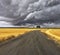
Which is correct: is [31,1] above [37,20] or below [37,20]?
above

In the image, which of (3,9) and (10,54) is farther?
(3,9)

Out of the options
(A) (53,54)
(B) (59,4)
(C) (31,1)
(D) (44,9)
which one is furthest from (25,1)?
(A) (53,54)

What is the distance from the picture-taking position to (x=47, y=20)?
49344mm

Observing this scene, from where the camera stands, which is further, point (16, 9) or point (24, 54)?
point (16, 9)

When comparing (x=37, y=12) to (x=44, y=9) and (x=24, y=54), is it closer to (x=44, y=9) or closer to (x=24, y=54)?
(x=44, y=9)

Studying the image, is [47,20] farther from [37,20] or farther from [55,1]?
[55,1]

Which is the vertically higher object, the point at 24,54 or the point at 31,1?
the point at 31,1

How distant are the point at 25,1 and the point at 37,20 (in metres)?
6.61

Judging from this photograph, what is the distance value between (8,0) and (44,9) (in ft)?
34.1

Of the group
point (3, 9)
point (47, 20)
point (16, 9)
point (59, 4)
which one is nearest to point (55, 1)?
point (59, 4)

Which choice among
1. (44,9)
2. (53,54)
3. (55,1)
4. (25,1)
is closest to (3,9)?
(25,1)

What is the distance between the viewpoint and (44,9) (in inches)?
2008

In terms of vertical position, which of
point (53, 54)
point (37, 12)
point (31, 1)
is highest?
point (31, 1)

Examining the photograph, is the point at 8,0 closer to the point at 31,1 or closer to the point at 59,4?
the point at 31,1
